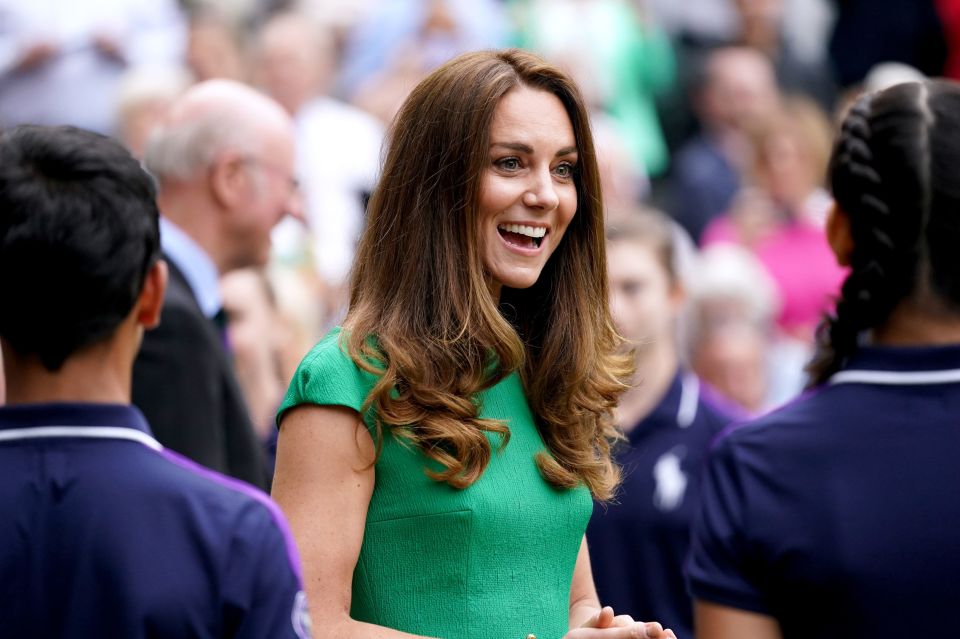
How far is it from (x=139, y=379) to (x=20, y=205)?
183cm

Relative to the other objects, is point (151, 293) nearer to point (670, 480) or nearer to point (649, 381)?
point (670, 480)

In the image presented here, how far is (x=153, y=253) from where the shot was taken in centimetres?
257

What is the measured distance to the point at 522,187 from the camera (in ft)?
10.5

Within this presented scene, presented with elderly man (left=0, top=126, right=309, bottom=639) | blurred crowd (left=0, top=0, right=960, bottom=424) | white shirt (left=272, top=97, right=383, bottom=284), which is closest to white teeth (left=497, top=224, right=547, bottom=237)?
elderly man (left=0, top=126, right=309, bottom=639)

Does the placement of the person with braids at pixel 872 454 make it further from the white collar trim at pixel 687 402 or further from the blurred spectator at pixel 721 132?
the blurred spectator at pixel 721 132

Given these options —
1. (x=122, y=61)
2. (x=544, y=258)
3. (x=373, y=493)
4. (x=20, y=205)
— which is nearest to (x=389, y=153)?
(x=544, y=258)

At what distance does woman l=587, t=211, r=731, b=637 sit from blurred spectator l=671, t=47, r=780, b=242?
3.88m

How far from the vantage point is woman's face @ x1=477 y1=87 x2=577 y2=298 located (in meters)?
3.18

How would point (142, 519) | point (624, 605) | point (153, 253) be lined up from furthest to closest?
1. point (624, 605)
2. point (153, 253)
3. point (142, 519)

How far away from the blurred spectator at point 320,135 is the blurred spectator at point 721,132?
2.10 meters

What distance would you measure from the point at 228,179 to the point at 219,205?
0.10m

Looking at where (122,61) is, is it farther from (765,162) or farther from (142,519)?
(142,519)

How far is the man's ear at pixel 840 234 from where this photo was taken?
2.89 metres

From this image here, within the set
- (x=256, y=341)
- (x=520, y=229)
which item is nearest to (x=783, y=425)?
(x=520, y=229)
